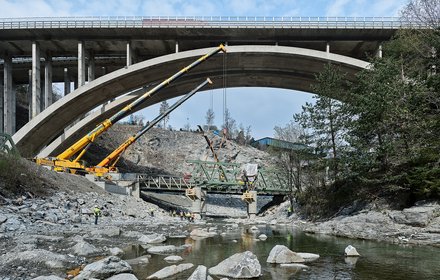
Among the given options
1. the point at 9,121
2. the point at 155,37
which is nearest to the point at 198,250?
the point at 155,37

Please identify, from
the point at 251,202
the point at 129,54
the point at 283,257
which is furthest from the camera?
the point at 251,202

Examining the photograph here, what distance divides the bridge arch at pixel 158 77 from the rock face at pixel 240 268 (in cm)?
2247

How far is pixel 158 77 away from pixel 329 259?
82.7 ft

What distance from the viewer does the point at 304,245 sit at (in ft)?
40.8

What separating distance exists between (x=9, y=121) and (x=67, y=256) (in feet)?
86.7

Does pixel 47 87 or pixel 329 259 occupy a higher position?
pixel 47 87

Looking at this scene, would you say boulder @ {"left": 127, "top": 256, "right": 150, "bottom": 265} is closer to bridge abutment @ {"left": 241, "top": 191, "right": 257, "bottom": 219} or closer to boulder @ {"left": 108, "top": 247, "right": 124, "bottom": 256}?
boulder @ {"left": 108, "top": 247, "right": 124, "bottom": 256}

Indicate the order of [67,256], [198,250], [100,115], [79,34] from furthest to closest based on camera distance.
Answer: [100,115] → [79,34] → [198,250] → [67,256]

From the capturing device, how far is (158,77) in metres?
31.4

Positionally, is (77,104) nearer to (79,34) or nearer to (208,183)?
(79,34)

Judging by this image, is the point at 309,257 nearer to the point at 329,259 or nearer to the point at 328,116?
the point at 329,259

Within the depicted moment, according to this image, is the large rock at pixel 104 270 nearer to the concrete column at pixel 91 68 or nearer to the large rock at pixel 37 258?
the large rock at pixel 37 258

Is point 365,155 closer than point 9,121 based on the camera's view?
Yes

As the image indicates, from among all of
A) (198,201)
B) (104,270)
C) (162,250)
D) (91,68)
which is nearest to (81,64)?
(91,68)
